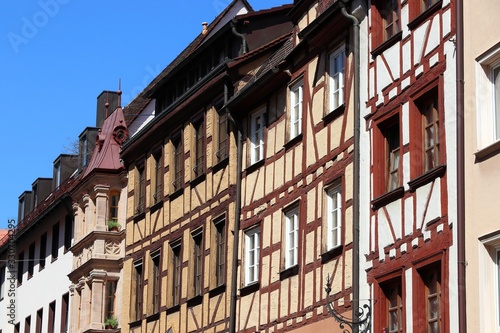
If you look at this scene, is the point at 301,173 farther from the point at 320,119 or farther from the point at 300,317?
the point at 300,317

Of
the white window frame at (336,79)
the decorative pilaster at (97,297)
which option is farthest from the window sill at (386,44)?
the decorative pilaster at (97,297)

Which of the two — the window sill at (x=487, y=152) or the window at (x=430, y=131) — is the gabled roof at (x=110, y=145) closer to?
the window at (x=430, y=131)

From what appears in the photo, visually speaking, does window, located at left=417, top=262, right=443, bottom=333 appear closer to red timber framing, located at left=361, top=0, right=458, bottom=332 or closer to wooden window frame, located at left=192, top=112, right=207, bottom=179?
red timber framing, located at left=361, top=0, right=458, bottom=332

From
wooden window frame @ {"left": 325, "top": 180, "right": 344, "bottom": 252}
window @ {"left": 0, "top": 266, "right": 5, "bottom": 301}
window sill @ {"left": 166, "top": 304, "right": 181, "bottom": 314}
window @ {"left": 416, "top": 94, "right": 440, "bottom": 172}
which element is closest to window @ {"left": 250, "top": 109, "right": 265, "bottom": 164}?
wooden window frame @ {"left": 325, "top": 180, "right": 344, "bottom": 252}

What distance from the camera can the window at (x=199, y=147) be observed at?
32.4 meters

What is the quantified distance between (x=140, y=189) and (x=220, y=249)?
7.00 m

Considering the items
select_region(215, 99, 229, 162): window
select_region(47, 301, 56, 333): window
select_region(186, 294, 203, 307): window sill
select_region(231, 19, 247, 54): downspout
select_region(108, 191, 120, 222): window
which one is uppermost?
select_region(231, 19, 247, 54): downspout

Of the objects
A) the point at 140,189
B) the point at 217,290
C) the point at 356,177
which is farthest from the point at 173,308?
the point at 356,177

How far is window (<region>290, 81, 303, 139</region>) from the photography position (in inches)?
1050

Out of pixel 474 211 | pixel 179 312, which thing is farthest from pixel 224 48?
pixel 474 211

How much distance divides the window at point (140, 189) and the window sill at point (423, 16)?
16533 mm

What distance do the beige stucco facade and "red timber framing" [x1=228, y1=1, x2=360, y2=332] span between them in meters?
4.65

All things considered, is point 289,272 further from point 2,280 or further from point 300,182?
point 2,280

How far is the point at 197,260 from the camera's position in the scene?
31922 mm
